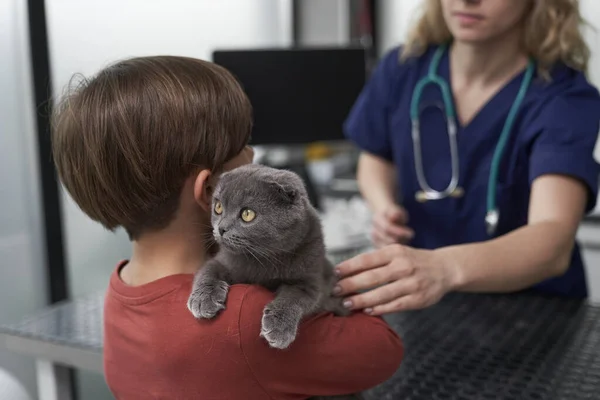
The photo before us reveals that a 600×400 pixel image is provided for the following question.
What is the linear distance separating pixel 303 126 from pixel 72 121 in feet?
4.28

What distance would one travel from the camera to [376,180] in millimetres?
1550

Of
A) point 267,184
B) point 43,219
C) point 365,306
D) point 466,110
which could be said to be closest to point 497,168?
point 466,110

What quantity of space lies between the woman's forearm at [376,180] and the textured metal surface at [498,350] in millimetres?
342

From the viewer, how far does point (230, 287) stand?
743mm

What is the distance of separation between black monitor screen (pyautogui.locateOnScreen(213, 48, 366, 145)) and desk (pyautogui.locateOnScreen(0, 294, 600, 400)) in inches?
34.8

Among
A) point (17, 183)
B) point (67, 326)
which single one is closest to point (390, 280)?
point (67, 326)

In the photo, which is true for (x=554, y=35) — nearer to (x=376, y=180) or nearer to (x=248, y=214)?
(x=376, y=180)

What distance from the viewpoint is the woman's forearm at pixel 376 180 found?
1.52 m

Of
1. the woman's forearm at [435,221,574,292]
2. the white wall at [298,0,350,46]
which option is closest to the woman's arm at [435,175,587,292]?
the woman's forearm at [435,221,574,292]

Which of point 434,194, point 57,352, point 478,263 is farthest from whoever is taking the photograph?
point 434,194

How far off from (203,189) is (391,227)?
2.07ft

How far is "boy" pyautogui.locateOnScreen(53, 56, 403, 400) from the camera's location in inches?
28.4

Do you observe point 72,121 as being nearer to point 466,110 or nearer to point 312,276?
point 312,276

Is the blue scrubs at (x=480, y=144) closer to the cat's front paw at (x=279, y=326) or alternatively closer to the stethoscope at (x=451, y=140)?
the stethoscope at (x=451, y=140)
